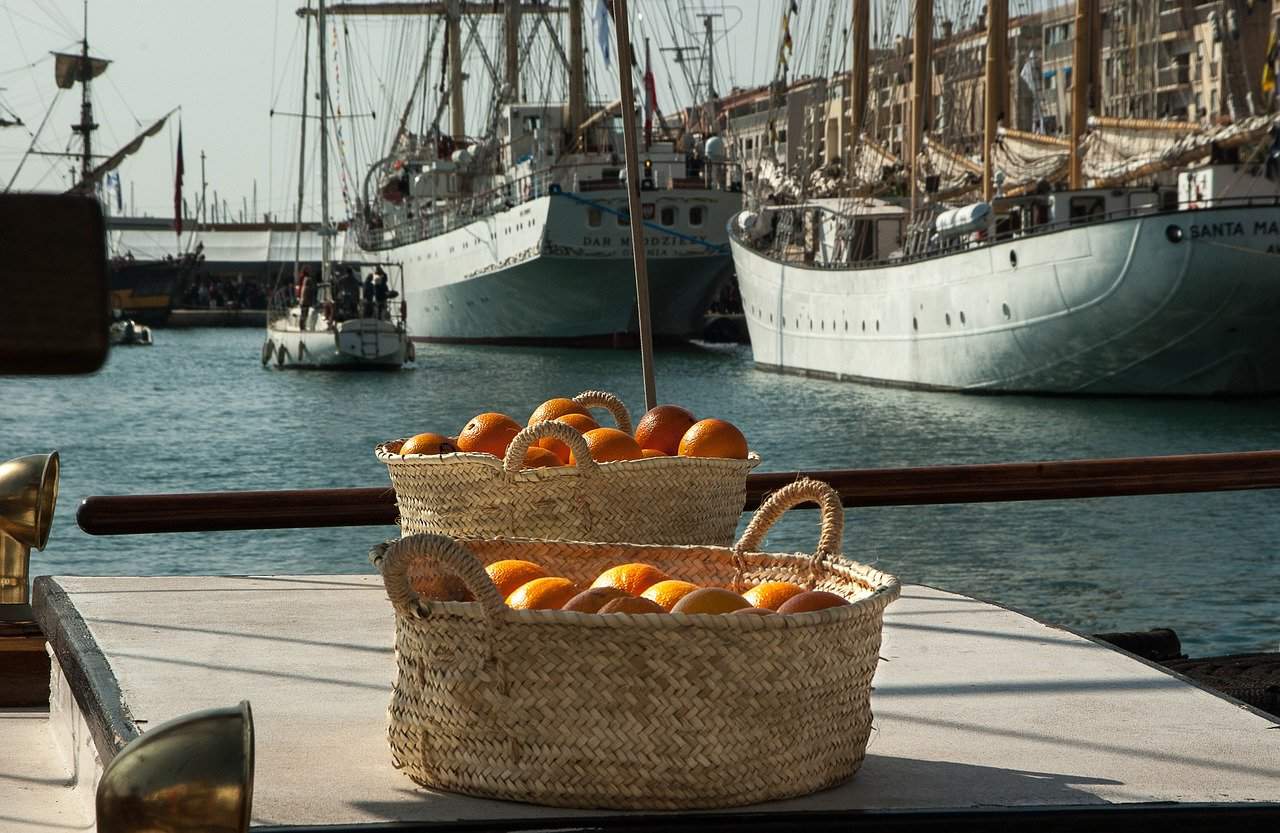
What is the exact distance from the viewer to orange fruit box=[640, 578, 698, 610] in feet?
7.03

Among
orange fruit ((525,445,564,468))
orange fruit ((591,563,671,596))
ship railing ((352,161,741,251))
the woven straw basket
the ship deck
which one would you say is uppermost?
ship railing ((352,161,741,251))

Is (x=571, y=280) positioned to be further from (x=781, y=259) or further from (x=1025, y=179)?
(x=1025, y=179)

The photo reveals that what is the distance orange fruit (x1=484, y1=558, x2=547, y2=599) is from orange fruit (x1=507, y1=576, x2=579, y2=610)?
0.30 ft

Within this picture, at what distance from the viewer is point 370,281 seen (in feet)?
138

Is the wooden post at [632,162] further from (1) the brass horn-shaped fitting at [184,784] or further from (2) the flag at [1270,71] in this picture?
(2) the flag at [1270,71]

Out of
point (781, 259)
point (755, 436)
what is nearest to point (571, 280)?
point (781, 259)

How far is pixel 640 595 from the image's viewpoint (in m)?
2.23

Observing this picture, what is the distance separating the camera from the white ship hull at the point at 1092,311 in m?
23.9

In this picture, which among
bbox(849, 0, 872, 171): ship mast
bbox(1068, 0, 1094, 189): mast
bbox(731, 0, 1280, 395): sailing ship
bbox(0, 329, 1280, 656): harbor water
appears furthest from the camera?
bbox(849, 0, 872, 171): ship mast

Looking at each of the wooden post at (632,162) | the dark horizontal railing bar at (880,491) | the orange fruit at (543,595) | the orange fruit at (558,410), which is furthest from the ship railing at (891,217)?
the orange fruit at (543,595)

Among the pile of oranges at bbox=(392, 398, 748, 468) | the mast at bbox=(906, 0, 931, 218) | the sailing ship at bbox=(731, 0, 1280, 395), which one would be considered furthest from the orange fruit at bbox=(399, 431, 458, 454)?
the mast at bbox=(906, 0, 931, 218)

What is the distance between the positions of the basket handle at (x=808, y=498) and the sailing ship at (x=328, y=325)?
3749 cm

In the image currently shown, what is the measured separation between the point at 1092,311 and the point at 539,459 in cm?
2343

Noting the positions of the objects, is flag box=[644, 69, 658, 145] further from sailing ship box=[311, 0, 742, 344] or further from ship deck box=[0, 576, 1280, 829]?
ship deck box=[0, 576, 1280, 829]
